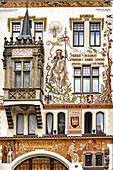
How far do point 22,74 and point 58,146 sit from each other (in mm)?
5322

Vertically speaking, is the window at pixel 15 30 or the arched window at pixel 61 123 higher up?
the window at pixel 15 30

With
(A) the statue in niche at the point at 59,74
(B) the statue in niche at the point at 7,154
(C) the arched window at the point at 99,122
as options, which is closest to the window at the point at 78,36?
(A) the statue in niche at the point at 59,74

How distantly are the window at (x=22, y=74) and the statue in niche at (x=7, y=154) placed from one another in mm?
4176

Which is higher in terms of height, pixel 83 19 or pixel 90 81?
pixel 83 19

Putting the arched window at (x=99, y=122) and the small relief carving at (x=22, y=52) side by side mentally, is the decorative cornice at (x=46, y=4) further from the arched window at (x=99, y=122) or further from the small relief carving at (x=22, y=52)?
the arched window at (x=99, y=122)

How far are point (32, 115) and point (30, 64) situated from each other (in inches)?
138

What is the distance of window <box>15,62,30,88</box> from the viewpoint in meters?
43.1

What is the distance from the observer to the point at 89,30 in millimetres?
44562

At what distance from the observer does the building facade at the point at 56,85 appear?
4306 centimetres

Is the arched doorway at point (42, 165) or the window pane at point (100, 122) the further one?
the window pane at point (100, 122)

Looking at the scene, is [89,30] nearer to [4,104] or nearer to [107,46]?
[107,46]

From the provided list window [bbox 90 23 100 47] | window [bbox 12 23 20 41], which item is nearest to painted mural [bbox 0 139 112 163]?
window [bbox 90 23 100 47]

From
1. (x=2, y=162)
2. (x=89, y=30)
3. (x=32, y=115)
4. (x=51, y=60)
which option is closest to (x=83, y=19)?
(x=89, y=30)

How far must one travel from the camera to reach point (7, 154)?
4319 cm
